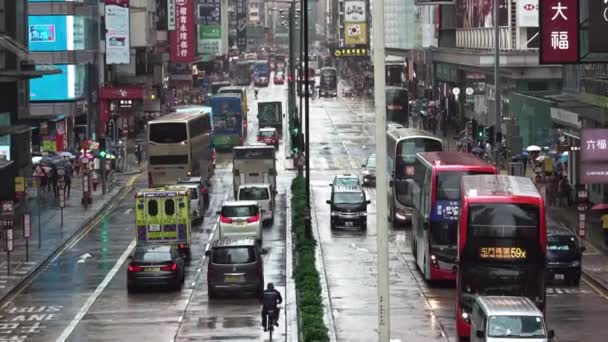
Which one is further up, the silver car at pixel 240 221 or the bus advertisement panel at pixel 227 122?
the bus advertisement panel at pixel 227 122

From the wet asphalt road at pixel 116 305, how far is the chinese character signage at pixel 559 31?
10387 mm

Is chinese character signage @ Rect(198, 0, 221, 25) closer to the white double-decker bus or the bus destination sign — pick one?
the white double-decker bus

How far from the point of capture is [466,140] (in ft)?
289

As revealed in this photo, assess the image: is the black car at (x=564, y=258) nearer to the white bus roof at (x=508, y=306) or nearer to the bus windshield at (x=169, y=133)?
the white bus roof at (x=508, y=306)

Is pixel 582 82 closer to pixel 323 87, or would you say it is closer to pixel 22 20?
pixel 22 20

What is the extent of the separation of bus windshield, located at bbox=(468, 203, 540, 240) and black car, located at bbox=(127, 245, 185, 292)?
12.7 meters

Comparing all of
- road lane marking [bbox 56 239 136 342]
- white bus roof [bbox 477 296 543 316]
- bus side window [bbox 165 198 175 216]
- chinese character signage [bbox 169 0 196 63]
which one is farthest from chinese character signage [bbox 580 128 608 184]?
chinese character signage [bbox 169 0 196 63]

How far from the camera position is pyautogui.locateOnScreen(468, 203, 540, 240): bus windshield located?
33.1m

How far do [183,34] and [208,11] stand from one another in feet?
90.3

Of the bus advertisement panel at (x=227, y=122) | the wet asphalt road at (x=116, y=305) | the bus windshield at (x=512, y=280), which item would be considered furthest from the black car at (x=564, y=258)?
the bus advertisement panel at (x=227, y=122)

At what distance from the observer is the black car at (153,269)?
1694 inches

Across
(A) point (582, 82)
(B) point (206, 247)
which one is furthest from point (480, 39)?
(B) point (206, 247)

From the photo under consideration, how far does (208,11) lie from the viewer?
17175 cm

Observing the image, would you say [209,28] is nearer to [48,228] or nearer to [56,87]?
[56,87]
